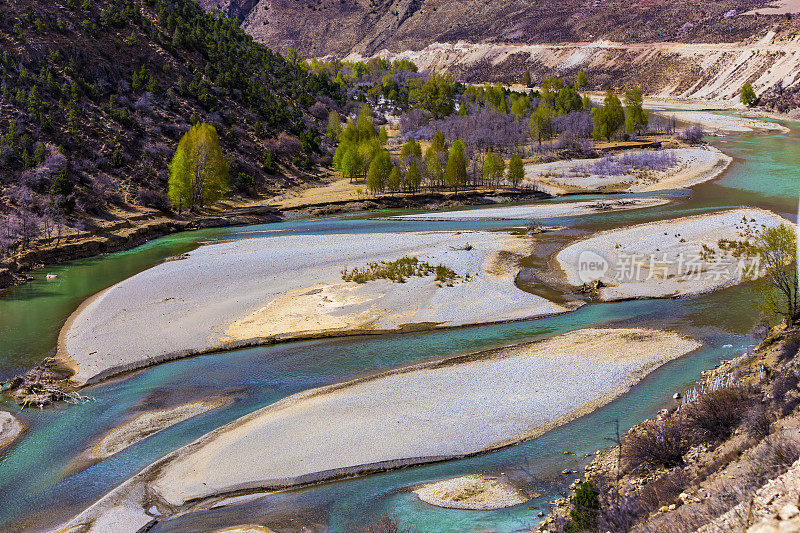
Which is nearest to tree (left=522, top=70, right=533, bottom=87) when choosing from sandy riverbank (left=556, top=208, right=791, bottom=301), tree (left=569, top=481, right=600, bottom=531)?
sandy riverbank (left=556, top=208, right=791, bottom=301)

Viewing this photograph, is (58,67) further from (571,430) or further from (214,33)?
(571,430)

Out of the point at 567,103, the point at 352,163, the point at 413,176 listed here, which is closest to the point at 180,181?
the point at 352,163

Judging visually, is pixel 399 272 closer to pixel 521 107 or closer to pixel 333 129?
pixel 333 129

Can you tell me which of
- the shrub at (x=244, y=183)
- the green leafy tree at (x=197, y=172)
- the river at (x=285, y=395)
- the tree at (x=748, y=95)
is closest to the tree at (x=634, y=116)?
the tree at (x=748, y=95)

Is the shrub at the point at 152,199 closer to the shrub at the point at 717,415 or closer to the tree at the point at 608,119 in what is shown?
the shrub at the point at 717,415

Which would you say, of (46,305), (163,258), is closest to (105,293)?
(46,305)

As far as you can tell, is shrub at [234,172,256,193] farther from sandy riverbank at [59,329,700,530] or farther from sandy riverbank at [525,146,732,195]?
sandy riverbank at [59,329,700,530]
